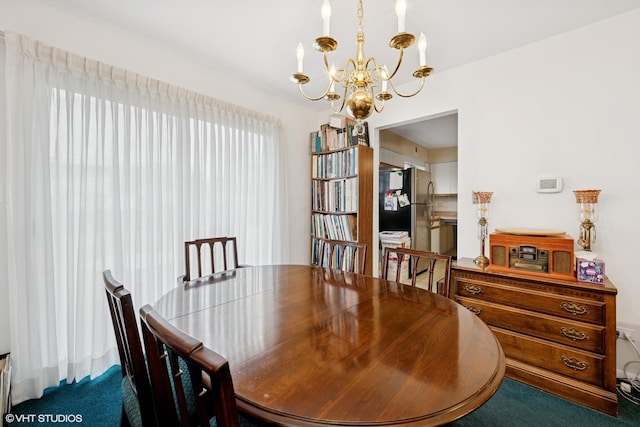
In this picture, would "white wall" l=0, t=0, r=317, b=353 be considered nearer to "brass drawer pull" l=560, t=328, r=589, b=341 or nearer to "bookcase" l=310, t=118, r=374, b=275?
"bookcase" l=310, t=118, r=374, b=275

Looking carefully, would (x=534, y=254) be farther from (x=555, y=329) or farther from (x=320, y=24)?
(x=320, y=24)

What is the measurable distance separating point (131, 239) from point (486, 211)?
115 inches

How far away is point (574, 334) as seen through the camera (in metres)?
1.63

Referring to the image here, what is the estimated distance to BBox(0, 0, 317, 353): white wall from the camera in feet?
5.50

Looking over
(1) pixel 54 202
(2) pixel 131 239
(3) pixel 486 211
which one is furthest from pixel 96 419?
(3) pixel 486 211

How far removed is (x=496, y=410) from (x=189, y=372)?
1.91 metres

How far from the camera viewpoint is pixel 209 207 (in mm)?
2535

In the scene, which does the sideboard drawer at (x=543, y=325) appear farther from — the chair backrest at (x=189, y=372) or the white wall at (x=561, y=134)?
the chair backrest at (x=189, y=372)

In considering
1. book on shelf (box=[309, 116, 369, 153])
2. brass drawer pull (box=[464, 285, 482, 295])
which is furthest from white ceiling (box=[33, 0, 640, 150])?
brass drawer pull (box=[464, 285, 482, 295])

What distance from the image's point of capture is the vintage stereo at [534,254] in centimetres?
173

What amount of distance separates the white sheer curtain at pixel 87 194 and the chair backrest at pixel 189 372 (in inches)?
63.3

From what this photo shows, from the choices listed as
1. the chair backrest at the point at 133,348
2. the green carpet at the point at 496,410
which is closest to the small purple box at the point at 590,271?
the green carpet at the point at 496,410

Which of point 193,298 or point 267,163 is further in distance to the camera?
point 267,163

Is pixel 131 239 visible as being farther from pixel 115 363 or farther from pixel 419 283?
pixel 419 283
